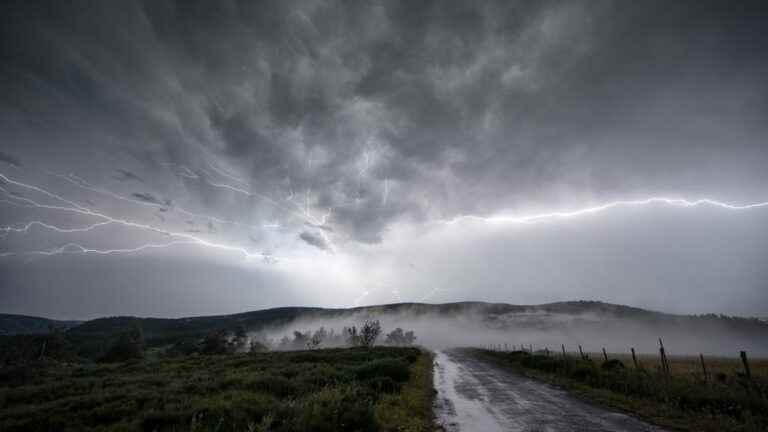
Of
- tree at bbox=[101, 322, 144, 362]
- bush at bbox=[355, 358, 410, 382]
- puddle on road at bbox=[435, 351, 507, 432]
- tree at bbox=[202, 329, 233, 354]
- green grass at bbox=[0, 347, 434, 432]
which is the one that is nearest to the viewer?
green grass at bbox=[0, 347, 434, 432]

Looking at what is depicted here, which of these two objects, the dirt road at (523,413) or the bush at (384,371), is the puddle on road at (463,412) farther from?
the bush at (384,371)

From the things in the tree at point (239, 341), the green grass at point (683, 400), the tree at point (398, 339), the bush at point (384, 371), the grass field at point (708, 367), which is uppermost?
the green grass at point (683, 400)

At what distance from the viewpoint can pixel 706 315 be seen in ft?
566

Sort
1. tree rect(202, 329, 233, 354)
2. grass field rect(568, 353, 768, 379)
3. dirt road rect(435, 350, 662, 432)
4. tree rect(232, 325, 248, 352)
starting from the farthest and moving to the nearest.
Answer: tree rect(232, 325, 248, 352)
tree rect(202, 329, 233, 354)
grass field rect(568, 353, 768, 379)
dirt road rect(435, 350, 662, 432)

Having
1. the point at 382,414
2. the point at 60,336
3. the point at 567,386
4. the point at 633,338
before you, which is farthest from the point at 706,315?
the point at 60,336

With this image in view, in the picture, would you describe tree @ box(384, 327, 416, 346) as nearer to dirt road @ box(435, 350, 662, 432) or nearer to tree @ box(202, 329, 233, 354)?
tree @ box(202, 329, 233, 354)

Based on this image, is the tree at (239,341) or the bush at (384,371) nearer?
the bush at (384,371)

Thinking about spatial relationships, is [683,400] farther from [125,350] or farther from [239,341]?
[239,341]

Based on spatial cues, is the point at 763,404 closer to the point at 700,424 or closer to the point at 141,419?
the point at 700,424

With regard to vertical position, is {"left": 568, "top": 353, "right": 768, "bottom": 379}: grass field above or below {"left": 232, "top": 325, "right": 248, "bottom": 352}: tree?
above

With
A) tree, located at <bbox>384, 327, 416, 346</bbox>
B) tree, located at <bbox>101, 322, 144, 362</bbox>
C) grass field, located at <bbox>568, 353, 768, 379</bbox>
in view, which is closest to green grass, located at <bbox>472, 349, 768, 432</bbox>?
grass field, located at <bbox>568, 353, 768, 379</bbox>

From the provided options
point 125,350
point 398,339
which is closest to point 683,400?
point 125,350

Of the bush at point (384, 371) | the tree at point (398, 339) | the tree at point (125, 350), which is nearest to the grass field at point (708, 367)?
the bush at point (384, 371)

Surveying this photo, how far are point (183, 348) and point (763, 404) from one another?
88.6 metres
